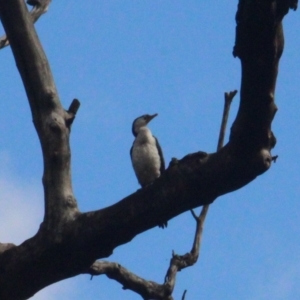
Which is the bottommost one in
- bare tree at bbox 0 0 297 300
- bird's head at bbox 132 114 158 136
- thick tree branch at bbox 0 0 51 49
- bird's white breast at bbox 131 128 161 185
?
bare tree at bbox 0 0 297 300

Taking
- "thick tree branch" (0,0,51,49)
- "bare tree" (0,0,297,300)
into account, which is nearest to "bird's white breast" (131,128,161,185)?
"thick tree branch" (0,0,51,49)

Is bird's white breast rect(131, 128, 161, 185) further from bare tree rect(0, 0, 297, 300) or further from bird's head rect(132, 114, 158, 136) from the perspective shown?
bare tree rect(0, 0, 297, 300)

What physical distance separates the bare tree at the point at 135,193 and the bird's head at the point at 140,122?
5.81 meters

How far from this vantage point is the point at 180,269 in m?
4.81

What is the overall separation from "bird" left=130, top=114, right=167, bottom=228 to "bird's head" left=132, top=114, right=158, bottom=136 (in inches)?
24.0

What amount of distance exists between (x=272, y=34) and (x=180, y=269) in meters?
1.90

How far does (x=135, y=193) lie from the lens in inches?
145

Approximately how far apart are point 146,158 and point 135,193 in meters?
5.34

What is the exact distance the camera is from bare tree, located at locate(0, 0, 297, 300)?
11.1 feet

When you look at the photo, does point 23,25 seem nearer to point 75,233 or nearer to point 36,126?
point 36,126

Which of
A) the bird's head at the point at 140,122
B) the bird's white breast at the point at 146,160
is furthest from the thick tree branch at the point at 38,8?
the bird's head at the point at 140,122

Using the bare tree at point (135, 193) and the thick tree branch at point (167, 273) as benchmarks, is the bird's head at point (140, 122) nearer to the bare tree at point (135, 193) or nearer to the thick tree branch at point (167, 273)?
the thick tree branch at point (167, 273)

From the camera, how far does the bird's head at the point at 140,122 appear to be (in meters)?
10.2

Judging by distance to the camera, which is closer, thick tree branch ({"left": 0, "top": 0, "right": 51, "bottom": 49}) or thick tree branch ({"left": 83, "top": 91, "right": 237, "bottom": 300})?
thick tree branch ({"left": 83, "top": 91, "right": 237, "bottom": 300})
